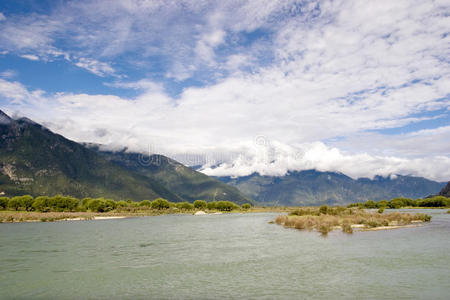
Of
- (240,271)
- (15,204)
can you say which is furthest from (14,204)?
(240,271)

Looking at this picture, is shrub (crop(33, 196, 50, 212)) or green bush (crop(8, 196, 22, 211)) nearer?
shrub (crop(33, 196, 50, 212))

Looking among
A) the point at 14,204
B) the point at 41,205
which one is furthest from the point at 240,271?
the point at 14,204

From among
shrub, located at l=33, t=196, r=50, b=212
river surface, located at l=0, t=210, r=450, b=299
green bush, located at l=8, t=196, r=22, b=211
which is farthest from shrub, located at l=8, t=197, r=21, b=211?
river surface, located at l=0, t=210, r=450, b=299

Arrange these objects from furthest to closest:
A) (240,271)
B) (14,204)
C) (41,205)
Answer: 1. (41,205)
2. (14,204)
3. (240,271)

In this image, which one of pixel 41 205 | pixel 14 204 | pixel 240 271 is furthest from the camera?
pixel 41 205

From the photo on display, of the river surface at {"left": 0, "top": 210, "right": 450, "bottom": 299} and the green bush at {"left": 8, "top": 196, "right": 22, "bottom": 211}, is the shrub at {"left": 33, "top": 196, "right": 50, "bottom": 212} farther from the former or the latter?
the river surface at {"left": 0, "top": 210, "right": 450, "bottom": 299}

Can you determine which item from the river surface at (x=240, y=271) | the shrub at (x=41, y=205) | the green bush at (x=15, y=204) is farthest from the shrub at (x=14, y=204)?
the river surface at (x=240, y=271)

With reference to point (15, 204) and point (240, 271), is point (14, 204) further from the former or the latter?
point (240, 271)

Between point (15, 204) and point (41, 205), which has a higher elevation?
point (15, 204)

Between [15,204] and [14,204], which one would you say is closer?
[14,204]

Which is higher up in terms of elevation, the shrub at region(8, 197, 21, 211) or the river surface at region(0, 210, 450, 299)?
the shrub at region(8, 197, 21, 211)

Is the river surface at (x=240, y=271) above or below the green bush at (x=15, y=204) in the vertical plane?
below

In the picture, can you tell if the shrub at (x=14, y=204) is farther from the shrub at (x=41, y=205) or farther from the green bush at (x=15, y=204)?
the shrub at (x=41, y=205)

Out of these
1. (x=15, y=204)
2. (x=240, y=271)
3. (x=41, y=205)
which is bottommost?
(x=240, y=271)
